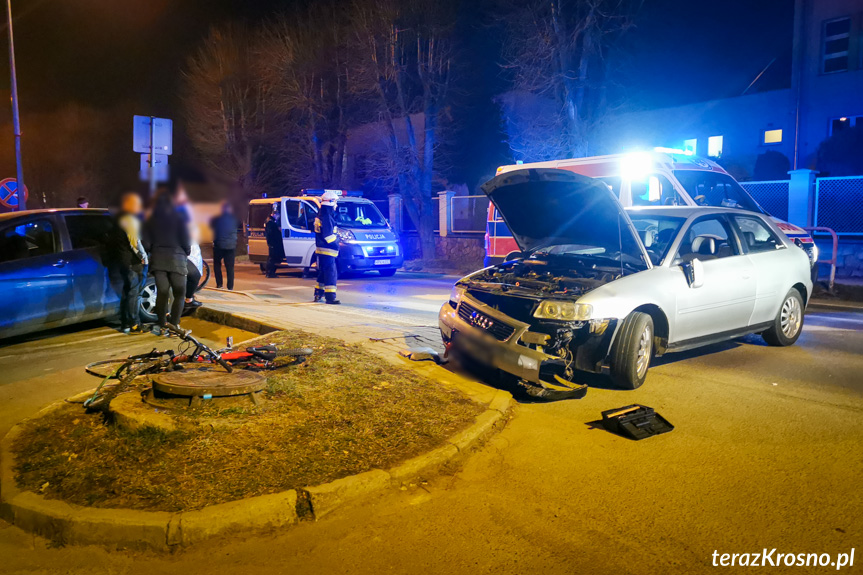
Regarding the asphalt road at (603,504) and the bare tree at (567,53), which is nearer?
the asphalt road at (603,504)

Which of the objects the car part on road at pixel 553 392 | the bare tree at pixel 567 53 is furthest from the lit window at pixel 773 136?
the car part on road at pixel 553 392

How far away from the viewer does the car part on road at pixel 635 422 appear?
15.6 feet

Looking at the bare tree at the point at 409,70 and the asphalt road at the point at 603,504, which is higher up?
the bare tree at the point at 409,70

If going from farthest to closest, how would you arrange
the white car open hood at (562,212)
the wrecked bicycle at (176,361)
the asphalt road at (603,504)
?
the white car open hood at (562,212) → the wrecked bicycle at (176,361) → the asphalt road at (603,504)

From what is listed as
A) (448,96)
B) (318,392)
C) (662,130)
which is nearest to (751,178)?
(662,130)

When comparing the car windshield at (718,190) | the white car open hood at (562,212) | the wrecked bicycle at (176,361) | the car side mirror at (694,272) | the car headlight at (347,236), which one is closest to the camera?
the wrecked bicycle at (176,361)

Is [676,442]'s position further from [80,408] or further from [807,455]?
[80,408]

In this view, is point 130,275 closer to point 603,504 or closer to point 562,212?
point 562,212

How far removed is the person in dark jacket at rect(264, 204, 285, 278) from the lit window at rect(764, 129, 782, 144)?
17.3 meters

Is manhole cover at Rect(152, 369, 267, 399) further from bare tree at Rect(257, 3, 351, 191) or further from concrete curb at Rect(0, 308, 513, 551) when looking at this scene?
bare tree at Rect(257, 3, 351, 191)

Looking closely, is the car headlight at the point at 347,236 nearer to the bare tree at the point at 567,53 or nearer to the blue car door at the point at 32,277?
the bare tree at the point at 567,53

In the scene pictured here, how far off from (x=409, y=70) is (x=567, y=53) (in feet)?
19.8

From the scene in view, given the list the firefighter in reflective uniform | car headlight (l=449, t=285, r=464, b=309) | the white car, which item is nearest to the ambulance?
the white car

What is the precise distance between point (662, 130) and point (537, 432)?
77.6 ft
